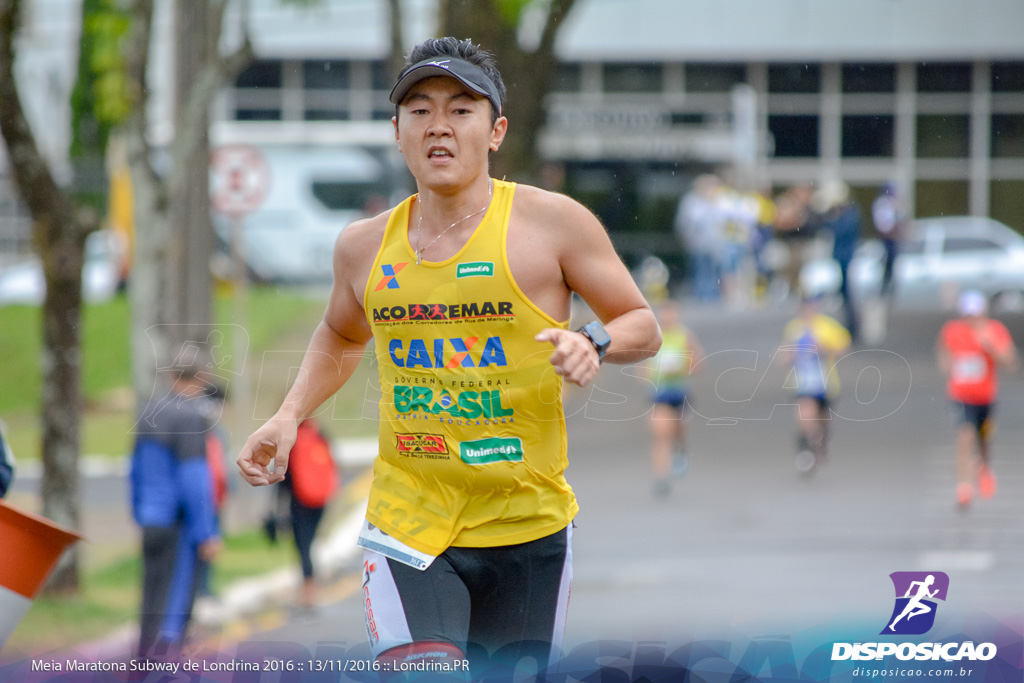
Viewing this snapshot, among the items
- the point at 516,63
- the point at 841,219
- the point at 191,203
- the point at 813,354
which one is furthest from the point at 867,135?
the point at 191,203

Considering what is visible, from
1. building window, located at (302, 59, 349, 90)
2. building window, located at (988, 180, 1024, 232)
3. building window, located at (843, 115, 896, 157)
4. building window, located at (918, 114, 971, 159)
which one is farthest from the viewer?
building window, located at (302, 59, 349, 90)

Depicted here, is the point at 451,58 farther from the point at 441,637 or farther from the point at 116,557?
the point at 116,557

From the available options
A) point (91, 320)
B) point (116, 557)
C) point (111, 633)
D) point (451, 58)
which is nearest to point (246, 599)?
point (111, 633)

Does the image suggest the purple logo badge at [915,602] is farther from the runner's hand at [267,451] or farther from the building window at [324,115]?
the building window at [324,115]

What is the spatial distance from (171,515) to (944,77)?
5.03m

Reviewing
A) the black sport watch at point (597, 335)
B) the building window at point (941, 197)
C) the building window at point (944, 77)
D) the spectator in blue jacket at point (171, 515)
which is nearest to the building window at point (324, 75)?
the building window at point (941, 197)

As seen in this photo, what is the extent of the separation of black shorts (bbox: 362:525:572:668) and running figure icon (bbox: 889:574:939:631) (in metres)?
1.29

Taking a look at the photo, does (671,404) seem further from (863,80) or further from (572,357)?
(572,357)

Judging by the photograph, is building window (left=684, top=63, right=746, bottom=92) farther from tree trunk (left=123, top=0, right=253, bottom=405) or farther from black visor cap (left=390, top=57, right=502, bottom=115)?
black visor cap (left=390, top=57, right=502, bottom=115)

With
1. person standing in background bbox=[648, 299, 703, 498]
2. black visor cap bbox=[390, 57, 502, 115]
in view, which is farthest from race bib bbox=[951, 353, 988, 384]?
black visor cap bbox=[390, 57, 502, 115]

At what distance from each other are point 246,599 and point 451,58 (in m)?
6.41

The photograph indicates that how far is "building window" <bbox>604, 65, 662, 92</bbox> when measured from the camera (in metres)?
17.4

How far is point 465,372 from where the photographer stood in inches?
119

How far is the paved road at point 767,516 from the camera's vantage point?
4.59 m
